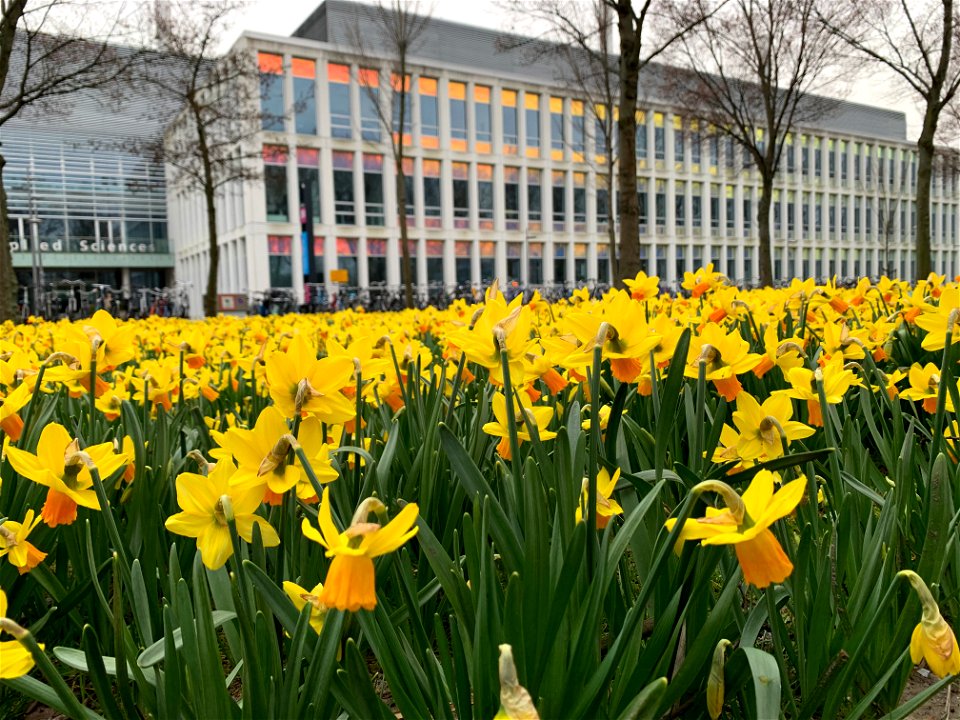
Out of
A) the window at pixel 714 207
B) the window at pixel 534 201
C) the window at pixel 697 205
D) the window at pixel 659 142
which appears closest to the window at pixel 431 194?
the window at pixel 534 201

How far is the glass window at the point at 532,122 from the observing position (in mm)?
33156

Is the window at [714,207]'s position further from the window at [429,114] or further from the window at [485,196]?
the window at [429,114]

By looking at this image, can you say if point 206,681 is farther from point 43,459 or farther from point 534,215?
point 534,215

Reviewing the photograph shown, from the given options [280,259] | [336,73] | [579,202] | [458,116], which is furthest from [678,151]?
[280,259]

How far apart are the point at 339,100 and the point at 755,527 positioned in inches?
1201

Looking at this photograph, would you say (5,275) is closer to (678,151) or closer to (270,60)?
(270,60)

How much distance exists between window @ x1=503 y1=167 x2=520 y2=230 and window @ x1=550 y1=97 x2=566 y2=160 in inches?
89.1

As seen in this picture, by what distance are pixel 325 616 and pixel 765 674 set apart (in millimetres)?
450

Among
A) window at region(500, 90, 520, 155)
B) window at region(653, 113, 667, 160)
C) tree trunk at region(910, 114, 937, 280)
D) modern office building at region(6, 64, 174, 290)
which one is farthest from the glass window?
tree trunk at region(910, 114, 937, 280)

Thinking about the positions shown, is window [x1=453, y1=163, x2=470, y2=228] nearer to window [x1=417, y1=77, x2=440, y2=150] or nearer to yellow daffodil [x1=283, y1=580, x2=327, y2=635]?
window [x1=417, y1=77, x2=440, y2=150]

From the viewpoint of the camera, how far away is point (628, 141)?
7.61 m

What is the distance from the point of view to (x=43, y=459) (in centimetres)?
84

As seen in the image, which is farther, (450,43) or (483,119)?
(483,119)

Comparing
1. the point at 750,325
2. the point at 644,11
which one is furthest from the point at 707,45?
the point at 750,325
